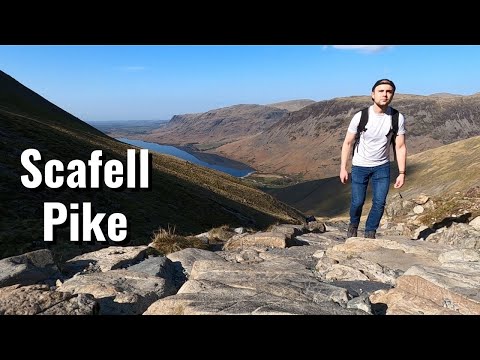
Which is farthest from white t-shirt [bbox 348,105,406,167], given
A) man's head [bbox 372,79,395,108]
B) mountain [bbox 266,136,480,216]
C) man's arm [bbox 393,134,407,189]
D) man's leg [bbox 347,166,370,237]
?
mountain [bbox 266,136,480,216]

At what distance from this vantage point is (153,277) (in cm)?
709

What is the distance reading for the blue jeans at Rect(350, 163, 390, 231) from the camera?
32.7 ft

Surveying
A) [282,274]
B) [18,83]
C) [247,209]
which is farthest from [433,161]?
[282,274]

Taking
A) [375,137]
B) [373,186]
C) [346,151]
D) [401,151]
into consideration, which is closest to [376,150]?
[375,137]

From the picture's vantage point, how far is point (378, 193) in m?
10.4

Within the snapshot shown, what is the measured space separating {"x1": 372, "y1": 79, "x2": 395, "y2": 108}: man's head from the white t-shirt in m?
0.45

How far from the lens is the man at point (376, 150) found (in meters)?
8.92

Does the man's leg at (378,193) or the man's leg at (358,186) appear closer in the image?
the man's leg at (378,193)

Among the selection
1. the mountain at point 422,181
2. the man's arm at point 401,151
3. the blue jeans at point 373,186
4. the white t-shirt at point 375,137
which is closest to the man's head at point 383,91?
the white t-shirt at point 375,137

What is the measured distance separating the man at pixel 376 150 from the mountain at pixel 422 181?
67.3 metres

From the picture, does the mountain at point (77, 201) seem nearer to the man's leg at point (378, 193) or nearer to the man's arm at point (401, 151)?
the man's leg at point (378, 193)

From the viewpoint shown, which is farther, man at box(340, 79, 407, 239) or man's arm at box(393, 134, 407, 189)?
man's arm at box(393, 134, 407, 189)

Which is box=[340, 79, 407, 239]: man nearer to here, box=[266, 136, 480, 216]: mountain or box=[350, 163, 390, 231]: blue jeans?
box=[350, 163, 390, 231]: blue jeans
